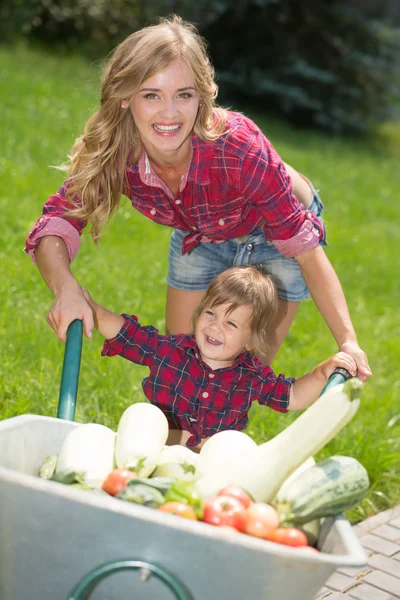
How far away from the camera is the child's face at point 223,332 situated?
273 centimetres

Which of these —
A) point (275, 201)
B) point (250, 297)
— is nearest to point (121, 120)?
point (275, 201)

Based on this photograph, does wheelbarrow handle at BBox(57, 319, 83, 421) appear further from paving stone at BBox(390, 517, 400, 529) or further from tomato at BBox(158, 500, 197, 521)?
paving stone at BBox(390, 517, 400, 529)

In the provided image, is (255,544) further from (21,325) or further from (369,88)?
(369,88)

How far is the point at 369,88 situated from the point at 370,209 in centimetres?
544

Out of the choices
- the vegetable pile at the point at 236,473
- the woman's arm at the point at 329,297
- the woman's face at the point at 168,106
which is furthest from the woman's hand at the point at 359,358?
the woman's face at the point at 168,106

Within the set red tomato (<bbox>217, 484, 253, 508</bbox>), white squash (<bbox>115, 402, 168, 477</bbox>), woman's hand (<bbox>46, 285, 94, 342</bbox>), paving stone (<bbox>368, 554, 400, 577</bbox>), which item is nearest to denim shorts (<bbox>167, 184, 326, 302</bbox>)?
woman's hand (<bbox>46, 285, 94, 342</bbox>)

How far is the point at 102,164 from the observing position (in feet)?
8.87

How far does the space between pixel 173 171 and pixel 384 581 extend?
4.99 feet

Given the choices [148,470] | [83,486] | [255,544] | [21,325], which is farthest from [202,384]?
[21,325]

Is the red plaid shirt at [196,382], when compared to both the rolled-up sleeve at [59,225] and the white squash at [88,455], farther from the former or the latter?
the white squash at [88,455]

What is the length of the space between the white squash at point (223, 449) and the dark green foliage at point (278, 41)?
11423mm

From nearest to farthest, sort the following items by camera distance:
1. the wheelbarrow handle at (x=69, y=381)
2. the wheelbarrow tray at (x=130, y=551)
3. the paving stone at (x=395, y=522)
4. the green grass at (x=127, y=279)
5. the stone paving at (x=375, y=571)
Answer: the wheelbarrow tray at (x=130, y=551)
the wheelbarrow handle at (x=69, y=381)
the stone paving at (x=375, y=571)
the paving stone at (x=395, y=522)
the green grass at (x=127, y=279)

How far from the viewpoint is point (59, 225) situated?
2725 mm

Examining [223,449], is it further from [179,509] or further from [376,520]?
[376,520]
